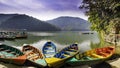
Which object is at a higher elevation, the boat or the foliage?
the foliage

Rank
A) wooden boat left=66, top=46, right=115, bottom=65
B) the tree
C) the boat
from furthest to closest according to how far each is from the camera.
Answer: the tree, the boat, wooden boat left=66, top=46, right=115, bottom=65

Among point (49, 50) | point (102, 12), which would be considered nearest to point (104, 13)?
point (102, 12)

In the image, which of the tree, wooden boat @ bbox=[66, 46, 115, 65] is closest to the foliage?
the tree

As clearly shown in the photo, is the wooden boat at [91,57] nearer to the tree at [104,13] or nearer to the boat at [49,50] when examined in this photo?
the boat at [49,50]

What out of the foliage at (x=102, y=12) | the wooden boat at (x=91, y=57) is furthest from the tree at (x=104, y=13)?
the wooden boat at (x=91, y=57)

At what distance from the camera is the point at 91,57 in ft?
65.0

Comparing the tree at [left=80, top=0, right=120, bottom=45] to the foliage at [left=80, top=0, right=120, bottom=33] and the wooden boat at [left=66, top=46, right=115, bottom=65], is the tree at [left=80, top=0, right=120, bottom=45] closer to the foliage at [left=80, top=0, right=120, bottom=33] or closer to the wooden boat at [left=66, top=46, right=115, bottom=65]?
the foliage at [left=80, top=0, right=120, bottom=33]

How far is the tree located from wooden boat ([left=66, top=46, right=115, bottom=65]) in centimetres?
1625

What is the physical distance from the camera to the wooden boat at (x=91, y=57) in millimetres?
17250

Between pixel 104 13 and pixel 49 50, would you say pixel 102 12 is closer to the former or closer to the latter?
pixel 104 13

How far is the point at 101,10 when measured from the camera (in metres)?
47.2

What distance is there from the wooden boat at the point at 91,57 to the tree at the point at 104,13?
1625 cm

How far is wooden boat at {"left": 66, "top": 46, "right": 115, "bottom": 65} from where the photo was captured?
56.6ft

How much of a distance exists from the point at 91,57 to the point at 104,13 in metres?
28.9
